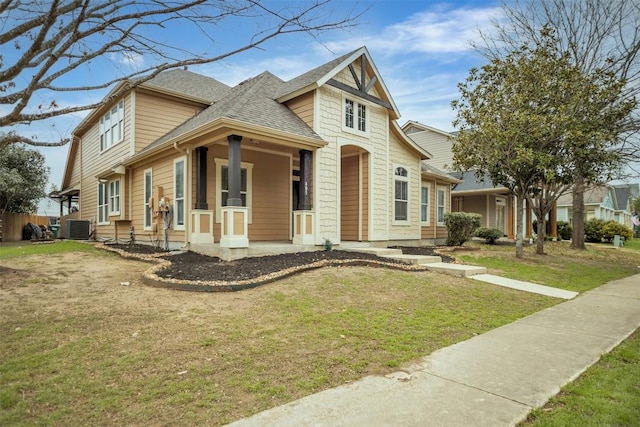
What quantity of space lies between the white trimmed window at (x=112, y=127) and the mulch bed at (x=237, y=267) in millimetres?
6871

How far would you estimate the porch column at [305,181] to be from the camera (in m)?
10.4

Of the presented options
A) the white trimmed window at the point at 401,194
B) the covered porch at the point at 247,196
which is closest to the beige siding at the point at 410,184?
the white trimmed window at the point at 401,194

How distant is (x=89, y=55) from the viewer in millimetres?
3561

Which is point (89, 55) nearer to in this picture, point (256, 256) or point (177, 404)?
point (177, 404)

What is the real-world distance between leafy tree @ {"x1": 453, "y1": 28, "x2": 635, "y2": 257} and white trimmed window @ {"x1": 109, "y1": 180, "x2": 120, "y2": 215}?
12874 mm

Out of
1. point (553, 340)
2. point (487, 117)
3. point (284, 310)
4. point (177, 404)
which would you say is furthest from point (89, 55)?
point (487, 117)

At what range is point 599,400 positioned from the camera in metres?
3.02

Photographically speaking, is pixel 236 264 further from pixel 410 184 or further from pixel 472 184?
pixel 472 184

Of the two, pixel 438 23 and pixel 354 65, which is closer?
pixel 438 23

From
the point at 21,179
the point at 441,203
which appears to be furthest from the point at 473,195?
the point at 21,179

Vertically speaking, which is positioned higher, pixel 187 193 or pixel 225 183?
pixel 225 183

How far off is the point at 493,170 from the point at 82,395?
12880 mm

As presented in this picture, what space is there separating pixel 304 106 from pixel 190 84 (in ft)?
23.3

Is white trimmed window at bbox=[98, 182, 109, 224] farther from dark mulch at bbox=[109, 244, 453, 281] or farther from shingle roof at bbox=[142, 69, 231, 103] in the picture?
dark mulch at bbox=[109, 244, 453, 281]
